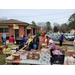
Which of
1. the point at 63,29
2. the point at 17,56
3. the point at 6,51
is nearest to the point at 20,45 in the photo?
the point at 6,51

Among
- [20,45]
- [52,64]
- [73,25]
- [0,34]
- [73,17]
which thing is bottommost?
[52,64]

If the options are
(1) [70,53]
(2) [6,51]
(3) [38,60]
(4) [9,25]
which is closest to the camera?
(3) [38,60]

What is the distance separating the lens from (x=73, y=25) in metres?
25.9

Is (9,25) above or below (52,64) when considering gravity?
above

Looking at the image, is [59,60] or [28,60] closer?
[59,60]

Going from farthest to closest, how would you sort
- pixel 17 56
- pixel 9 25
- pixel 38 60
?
pixel 9 25
pixel 17 56
pixel 38 60

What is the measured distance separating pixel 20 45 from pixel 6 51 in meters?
1.32

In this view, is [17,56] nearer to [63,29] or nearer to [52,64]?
[52,64]

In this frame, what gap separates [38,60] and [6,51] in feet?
10.5

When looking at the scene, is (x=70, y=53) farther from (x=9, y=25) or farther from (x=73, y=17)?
(x=73, y=17)

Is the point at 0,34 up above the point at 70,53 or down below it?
above

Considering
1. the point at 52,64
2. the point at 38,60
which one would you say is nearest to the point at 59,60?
the point at 52,64

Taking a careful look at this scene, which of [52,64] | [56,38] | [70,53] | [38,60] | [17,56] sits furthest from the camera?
[56,38]

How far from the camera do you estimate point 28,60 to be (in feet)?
12.9
